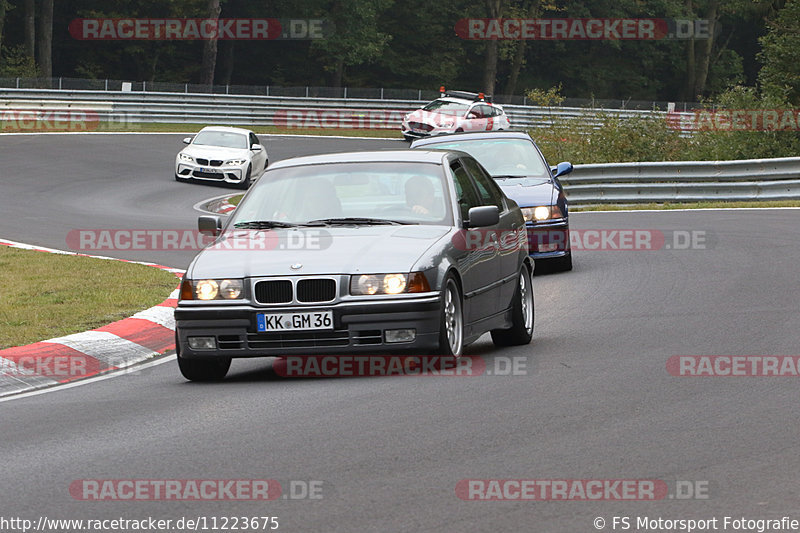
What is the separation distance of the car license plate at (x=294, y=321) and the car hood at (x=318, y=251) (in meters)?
0.25

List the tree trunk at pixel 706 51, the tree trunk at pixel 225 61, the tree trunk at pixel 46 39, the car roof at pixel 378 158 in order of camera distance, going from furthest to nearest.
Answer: the tree trunk at pixel 706 51 < the tree trunk at pixel 225 61 < the tree trunk at pixel 46 39 < the car roof at pixel 378 158

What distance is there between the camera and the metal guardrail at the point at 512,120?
25922mm

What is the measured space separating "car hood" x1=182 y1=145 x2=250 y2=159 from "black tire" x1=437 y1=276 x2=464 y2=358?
24290 mm

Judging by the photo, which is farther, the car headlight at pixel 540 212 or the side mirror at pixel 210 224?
the car headlight at pixel 540 212

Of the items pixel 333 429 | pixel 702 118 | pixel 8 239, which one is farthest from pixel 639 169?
pixel 333 429

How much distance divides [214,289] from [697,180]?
18.6 m

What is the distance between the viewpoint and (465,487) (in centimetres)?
588

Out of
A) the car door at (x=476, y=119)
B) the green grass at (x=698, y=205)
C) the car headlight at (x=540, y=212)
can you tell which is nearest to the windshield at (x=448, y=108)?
the car door at (x=476, y=119)

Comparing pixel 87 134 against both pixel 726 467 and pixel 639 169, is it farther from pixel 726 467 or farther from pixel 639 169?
pixel 726 467

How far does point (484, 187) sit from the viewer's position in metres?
11.0

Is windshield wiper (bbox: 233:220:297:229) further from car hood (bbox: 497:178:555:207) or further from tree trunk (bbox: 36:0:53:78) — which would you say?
tree trunk (bbox: 36:0:53:78)

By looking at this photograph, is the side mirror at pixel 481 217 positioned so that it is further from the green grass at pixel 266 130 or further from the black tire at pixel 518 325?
the green grass at pixel 266 130

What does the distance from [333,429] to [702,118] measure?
24184 millimetres

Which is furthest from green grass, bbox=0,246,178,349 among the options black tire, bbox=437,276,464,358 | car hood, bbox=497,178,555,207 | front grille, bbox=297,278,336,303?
Answer: car hood, bbox=497,178,555,207
